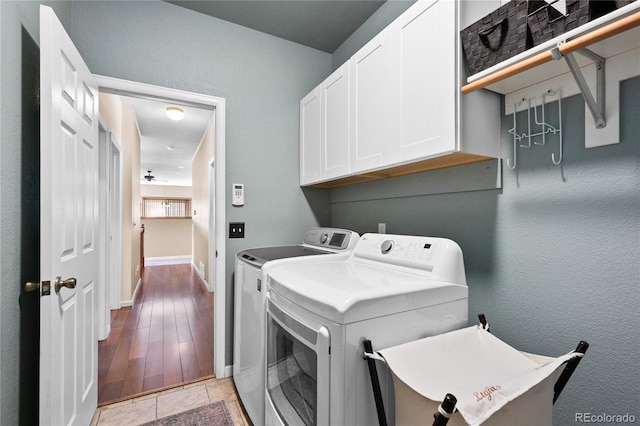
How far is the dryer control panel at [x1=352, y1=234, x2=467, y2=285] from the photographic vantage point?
115 cm

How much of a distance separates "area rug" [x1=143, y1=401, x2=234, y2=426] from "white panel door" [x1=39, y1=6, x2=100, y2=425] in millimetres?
420

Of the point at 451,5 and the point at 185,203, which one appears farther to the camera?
the point at 185,203

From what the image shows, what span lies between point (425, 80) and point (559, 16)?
475mm

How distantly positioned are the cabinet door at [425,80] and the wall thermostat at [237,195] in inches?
50.5

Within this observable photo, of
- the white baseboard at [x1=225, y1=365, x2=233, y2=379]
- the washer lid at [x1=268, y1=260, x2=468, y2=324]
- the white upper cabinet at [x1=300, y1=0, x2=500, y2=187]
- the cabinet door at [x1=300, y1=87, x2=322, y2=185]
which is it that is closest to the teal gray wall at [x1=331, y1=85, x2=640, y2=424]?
the white upper cabinet at [x1=300, y1=0, x2=500, y2=187]

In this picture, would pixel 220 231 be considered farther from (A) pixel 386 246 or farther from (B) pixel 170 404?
(A) pixel 386 246

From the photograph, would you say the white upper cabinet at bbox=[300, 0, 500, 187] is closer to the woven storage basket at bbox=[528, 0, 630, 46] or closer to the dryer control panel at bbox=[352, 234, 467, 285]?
the woven storage basket at bbox=[528, 0, 630, 46]

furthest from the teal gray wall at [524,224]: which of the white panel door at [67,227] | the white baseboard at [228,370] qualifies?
the white baseboard at [228,370]

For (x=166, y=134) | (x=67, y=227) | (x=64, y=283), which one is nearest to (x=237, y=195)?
(x=67, y=227)

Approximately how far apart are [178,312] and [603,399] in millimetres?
3805

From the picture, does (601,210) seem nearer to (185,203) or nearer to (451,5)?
(451,5)

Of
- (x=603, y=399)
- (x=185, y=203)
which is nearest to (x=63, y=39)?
(x=603, y=399)

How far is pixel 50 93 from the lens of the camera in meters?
1.12

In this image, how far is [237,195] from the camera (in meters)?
2.23
